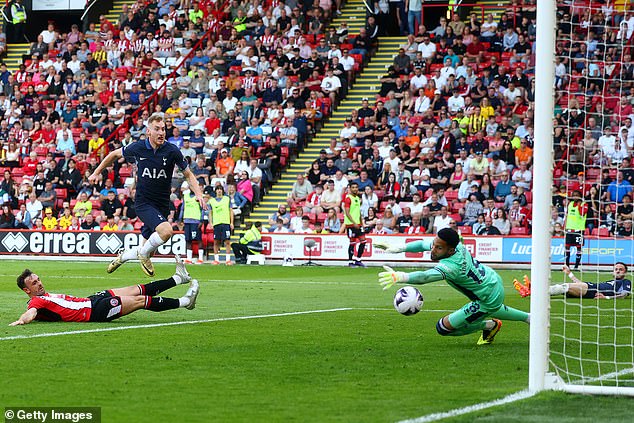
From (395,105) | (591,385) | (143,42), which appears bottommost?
(591,385)

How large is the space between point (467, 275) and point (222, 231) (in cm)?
1918

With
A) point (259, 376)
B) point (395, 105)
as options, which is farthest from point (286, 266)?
point (259, 376)

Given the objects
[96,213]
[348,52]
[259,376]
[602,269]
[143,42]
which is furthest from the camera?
[143,42]

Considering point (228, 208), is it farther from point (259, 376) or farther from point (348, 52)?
point (259, 376)

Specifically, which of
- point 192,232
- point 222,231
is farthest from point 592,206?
point 192,232

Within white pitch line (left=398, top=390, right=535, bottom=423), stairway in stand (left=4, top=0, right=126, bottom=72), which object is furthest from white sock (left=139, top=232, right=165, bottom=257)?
stairway in stand (left=4, top=0, right=126, bottom=72)

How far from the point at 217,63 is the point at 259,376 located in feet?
94.1

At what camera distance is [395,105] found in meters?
32.6

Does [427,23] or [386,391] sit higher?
[427,23]

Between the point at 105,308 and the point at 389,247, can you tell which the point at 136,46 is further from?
the point at 389,247

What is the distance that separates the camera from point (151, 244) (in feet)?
51.6

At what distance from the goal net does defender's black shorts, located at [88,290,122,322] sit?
491cm

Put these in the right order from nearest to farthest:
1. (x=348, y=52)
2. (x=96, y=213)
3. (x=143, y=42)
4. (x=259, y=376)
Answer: (x=259, y=376)
(x=96, y=213)
(x=348, y=52)
(x=143, y=42)

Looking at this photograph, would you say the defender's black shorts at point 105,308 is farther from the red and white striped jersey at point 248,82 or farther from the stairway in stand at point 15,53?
the stairway in stand at point 15,53
